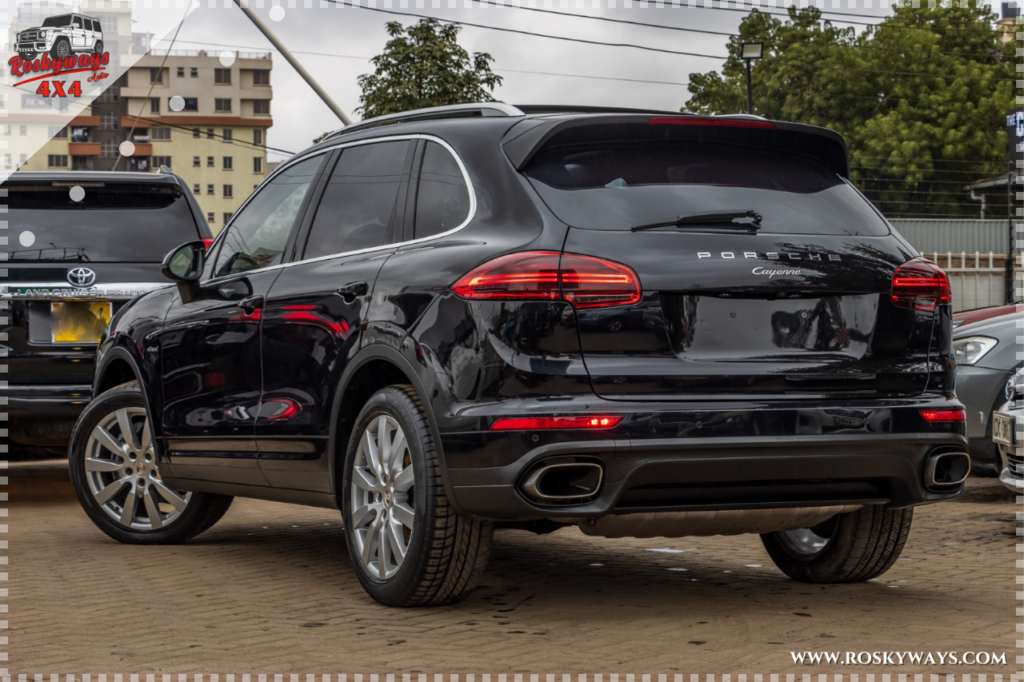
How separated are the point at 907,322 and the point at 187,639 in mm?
2738

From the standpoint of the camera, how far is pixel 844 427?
15.9ft

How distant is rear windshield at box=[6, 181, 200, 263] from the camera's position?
9.23m

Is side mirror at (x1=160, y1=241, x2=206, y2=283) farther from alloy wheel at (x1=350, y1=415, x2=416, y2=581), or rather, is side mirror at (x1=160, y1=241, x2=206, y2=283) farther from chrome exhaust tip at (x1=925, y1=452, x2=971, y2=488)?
chrome exhaust tip at (x1=925, y1=452, x2=971, y2=488)

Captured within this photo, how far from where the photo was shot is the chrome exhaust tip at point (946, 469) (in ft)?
16.4

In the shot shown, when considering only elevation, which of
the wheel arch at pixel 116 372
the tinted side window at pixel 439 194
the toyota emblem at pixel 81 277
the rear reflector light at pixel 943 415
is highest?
the tinted side window at pixel 439 194

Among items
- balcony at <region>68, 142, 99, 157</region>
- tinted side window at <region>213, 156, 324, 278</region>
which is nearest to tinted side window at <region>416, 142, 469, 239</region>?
tinted side window at <region>213, 156, 324, 278</region>

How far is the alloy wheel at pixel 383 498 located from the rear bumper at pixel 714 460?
0.38 m

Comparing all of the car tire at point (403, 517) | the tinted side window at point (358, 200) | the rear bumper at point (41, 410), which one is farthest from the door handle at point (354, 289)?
the rear bumper at point (41, 410)

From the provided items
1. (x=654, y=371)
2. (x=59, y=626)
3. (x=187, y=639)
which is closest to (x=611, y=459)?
(x=654, y=371)

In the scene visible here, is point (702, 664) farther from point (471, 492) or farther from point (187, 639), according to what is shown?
point (187, 639)

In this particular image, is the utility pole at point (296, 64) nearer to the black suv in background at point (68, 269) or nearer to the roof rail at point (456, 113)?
the black suv in background at point (68, 269)

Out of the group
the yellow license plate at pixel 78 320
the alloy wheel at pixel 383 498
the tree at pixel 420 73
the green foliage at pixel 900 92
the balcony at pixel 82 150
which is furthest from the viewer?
the balcony at pixel 82 150

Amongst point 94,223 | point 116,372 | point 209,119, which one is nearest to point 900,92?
point 94,223

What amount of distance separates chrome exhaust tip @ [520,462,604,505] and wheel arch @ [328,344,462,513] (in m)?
0.49
